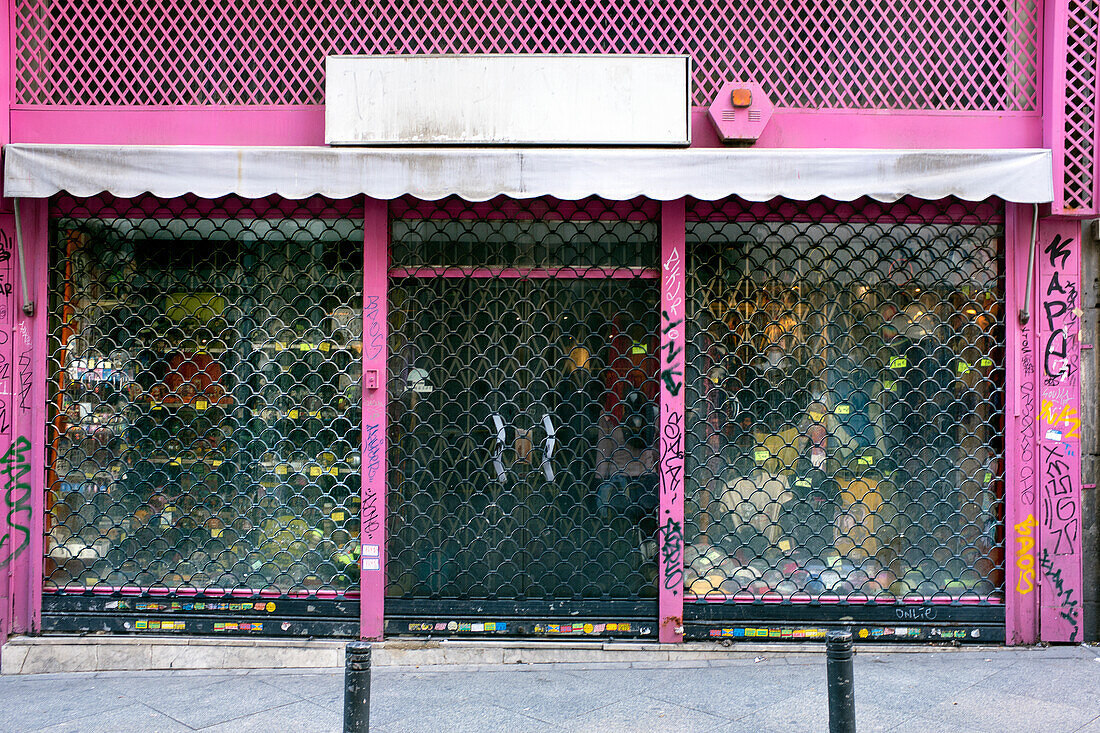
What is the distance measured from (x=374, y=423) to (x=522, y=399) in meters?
1.11

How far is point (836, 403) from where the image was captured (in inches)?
237

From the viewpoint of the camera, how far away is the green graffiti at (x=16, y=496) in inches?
229

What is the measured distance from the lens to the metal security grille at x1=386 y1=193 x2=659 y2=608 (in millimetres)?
5984

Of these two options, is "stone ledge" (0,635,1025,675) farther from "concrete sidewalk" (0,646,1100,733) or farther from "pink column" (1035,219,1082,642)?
"pink column" (1035,219,1082,642)

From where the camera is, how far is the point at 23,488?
19.2 feet

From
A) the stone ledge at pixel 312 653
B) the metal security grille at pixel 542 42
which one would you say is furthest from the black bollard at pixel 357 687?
the metal security grille at pixel 542 42

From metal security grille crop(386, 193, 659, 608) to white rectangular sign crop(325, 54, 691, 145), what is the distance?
1.89ft

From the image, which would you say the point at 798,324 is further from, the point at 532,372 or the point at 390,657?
the point at 390,657

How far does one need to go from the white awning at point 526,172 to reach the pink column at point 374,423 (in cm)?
54

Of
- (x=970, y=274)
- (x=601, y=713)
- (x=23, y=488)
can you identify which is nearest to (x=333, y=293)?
(x=23, y=488)

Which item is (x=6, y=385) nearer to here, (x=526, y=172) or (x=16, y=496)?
(x=16, y=496)

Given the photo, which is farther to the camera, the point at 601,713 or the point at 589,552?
the point at 589,552

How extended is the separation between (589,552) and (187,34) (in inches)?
195

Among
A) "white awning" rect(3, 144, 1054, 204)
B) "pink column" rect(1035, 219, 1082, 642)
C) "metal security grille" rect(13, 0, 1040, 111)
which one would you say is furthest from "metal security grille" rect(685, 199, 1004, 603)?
"metal security grille" rect(13, 0, 1040, 111)
